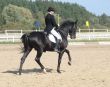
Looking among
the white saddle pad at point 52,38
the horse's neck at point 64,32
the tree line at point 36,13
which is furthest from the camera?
the tree line at point 36,13

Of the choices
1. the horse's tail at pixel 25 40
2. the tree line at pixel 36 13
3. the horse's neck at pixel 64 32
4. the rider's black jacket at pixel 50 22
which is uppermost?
the rider's black jacket at pixel 50 22

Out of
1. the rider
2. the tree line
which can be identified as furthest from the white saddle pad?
the tree line

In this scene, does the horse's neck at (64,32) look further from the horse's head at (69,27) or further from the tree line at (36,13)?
the tree line at (36,13)

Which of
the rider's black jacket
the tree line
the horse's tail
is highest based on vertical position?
the rider's black jacket

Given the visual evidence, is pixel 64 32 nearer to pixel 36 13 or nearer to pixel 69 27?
pixel 69 27

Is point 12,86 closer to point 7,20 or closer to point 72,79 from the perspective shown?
point 72,79

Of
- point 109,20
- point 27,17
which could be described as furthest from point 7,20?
point 109,20

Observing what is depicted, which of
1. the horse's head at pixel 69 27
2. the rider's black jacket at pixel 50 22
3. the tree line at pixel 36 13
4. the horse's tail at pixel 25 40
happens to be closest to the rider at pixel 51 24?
the rider's black jacket at pixel 50 22

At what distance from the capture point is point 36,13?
11050cm

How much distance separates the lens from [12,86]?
39.7 ft

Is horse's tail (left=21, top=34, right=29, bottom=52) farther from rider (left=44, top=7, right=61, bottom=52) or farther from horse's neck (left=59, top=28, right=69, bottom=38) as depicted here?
horse's neck (left=59, top=28, right=69, bottom=38)

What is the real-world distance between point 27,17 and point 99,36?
4549cm

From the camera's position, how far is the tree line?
8644 centimetres

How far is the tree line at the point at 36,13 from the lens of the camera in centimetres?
8644
